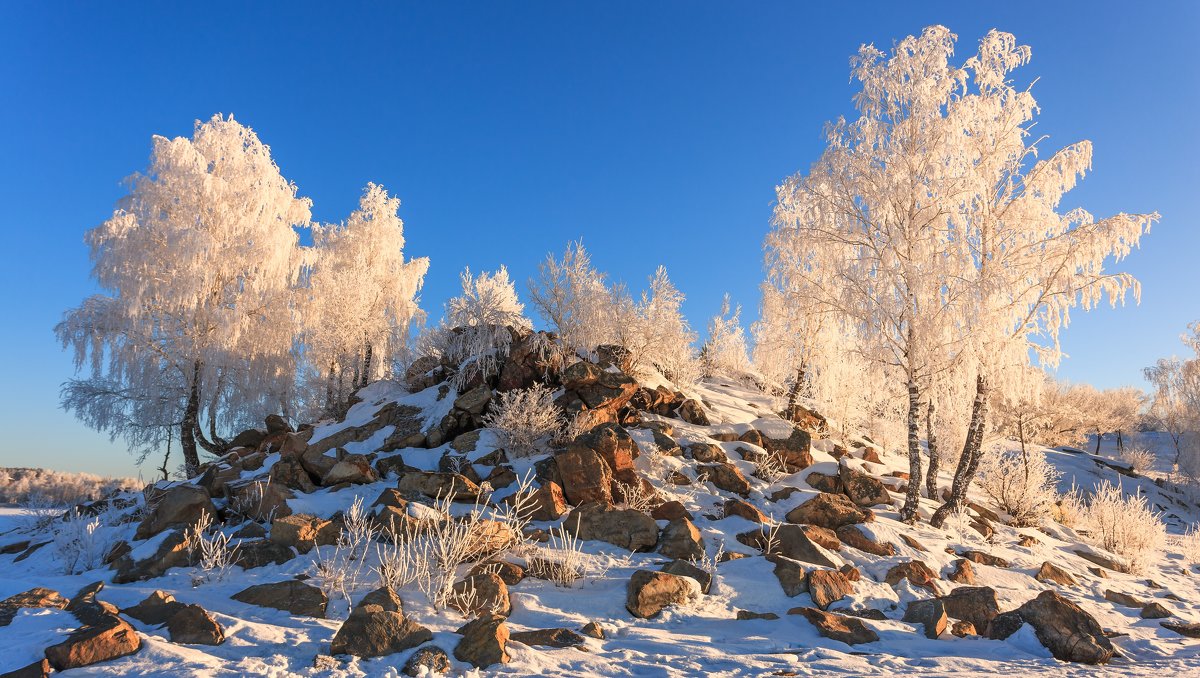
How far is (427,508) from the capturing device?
28.9 ft

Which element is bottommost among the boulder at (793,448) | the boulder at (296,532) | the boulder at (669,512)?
the boulder at (296,532)

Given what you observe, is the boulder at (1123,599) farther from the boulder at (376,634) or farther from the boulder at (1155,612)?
the boulder at (376,634)

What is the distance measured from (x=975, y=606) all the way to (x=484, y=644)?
5886 millimetres

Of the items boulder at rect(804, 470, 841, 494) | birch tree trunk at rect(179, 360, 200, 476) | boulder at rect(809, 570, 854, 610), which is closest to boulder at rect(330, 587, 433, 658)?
boulder at rect(809, 570, 854, 610)

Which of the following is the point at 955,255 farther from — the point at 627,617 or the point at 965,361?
the point at 627,617

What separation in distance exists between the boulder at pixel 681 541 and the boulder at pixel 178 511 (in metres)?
6.92

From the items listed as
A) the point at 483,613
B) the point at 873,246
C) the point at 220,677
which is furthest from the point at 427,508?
the point at 873,246

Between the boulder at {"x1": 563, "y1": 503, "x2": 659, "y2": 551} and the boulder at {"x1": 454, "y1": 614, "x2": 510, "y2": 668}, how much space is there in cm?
330

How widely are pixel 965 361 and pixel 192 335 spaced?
19.4 meters

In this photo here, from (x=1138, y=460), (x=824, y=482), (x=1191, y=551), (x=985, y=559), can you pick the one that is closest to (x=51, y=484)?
(x=824, y=482)

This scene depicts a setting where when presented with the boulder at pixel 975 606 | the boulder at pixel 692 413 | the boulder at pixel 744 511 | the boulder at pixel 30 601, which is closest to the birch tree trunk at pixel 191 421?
the boulder at pixel 30 601

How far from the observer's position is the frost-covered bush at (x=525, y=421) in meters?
11.4

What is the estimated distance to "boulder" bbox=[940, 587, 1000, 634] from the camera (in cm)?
721

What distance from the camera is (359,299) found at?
20859 millimetres
